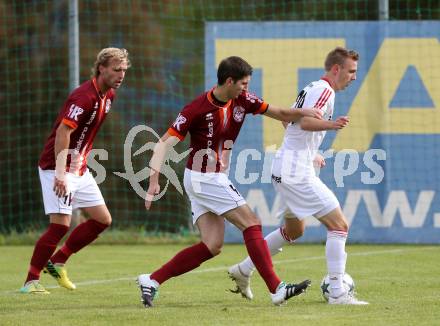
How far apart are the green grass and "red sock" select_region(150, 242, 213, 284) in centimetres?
22

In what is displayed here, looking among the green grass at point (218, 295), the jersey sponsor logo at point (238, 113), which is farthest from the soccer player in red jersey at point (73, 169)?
the jersey sponsor logo at point (238, 113)

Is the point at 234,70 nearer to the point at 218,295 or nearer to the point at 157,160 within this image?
the point at 157,160

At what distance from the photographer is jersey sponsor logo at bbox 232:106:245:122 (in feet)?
25.8

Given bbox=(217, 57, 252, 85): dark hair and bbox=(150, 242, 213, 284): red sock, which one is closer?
bbox=(217, 57, 252, 85): dark hair

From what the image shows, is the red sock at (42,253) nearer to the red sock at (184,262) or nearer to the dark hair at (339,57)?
the red sock at (184,262)

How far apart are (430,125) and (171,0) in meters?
4.54

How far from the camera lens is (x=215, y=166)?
784 cm

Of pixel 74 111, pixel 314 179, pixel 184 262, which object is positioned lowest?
pixel 184 262

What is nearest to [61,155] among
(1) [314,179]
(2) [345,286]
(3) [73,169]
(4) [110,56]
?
(3) [73,169]

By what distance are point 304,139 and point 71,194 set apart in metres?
2.10

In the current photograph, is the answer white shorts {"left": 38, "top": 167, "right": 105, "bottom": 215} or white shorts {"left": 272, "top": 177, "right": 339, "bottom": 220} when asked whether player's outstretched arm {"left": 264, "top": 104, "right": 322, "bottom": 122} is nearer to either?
white shorts {"left": 272, "top": 177, "right": 339, "bottom": 220}

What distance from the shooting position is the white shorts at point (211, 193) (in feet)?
25.4

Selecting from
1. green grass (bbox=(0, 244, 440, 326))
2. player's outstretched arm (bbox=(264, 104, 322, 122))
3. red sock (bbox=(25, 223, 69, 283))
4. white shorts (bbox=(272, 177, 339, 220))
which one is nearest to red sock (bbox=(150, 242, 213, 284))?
green grass (bbox=(0, 244, 440, 326))

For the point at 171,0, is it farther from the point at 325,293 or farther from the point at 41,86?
the point at 325,293
